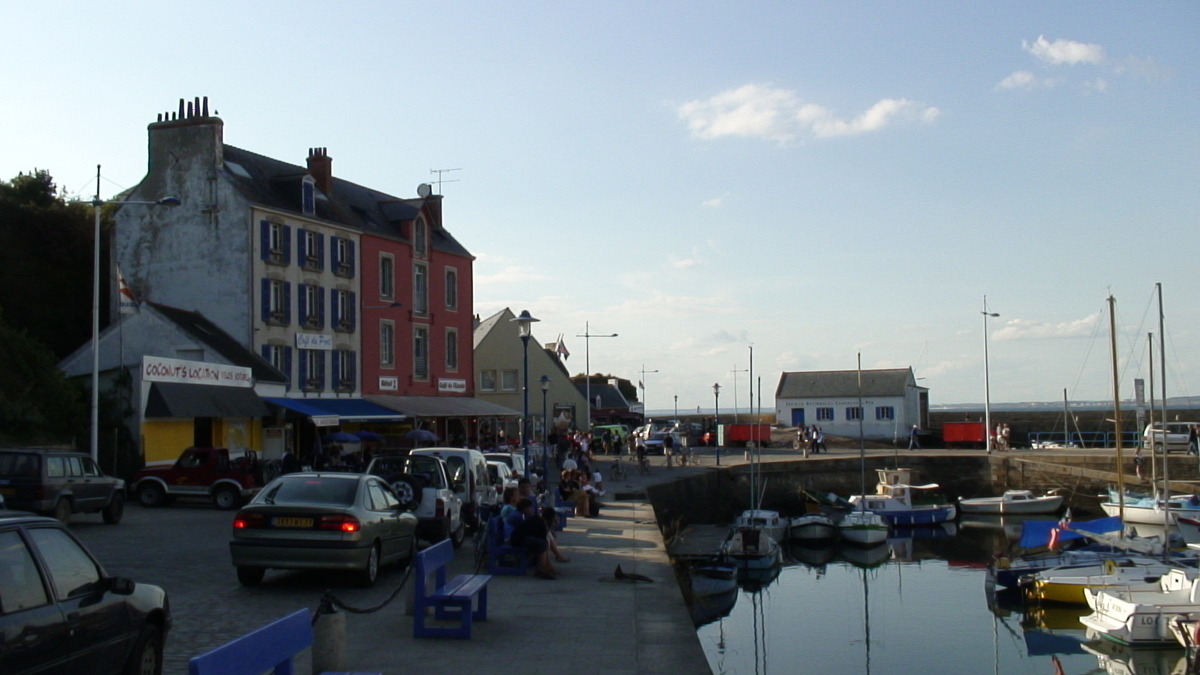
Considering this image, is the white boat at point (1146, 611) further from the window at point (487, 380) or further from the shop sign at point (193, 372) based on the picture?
the window at point (487, 380)

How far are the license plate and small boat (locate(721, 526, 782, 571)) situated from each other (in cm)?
1847

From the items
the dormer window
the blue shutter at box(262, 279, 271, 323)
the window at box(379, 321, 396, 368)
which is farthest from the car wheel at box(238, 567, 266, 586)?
the window at box(379, 321, 396, 368)

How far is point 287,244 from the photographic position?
3844 cm

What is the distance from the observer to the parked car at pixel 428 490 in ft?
63.4

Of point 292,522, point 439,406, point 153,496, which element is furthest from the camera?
point 439,406

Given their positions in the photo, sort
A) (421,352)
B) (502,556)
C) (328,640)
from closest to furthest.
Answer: (328,640), (502,556), (421,352)

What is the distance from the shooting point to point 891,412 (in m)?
69.6

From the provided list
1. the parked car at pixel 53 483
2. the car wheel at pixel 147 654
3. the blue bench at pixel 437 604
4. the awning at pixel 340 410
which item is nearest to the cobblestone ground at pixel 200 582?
the parked car at pixel 53 483

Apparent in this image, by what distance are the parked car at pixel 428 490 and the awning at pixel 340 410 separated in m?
15.3

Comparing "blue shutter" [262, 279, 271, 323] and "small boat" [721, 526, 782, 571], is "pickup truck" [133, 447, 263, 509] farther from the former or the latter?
"small boat" [721, 526, 782, 571]

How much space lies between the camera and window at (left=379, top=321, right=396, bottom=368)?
144 ft

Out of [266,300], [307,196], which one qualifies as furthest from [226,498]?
[307,196]

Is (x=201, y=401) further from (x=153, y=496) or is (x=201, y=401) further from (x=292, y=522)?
(x=292, y=522)

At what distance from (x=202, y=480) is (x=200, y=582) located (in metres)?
13.5
